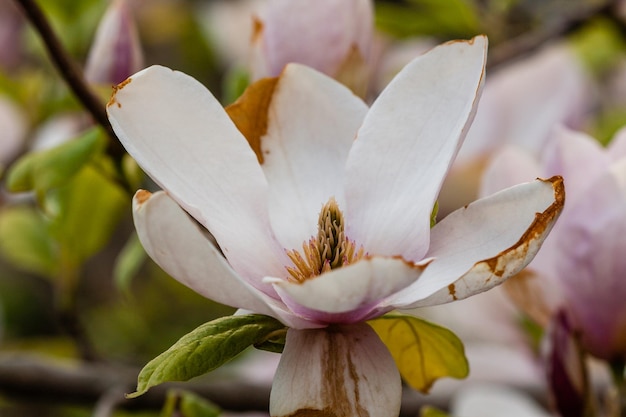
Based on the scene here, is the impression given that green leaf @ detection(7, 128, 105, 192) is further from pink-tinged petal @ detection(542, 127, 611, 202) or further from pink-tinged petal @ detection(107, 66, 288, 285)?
pink-tinged petal @ detection(542, 127, 611, 202)

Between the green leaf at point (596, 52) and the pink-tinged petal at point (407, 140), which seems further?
the green leaf at point (596, 52)

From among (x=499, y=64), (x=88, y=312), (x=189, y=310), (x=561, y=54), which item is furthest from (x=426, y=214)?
(x=88, y=312)

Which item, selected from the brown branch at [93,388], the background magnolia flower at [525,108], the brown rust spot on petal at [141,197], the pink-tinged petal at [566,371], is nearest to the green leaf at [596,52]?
the background magnolia flower at [525,108]

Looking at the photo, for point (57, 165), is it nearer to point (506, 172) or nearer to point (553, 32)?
point (506, 172)

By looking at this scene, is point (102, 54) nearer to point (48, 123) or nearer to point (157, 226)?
point (157, 226)

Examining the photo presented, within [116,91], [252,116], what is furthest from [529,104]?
[116,91]

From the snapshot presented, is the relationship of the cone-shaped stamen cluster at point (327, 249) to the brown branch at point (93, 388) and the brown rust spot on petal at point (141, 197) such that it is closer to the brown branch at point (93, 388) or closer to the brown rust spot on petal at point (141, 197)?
the brown rust spot on petal at point (141, 197)

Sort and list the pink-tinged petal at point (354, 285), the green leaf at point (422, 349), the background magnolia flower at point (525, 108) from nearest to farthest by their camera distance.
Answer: the pink-tinged petal at point (354, 285) < the green leaf at point (422, 349) < the background magnolia flower at point (525, 108)
